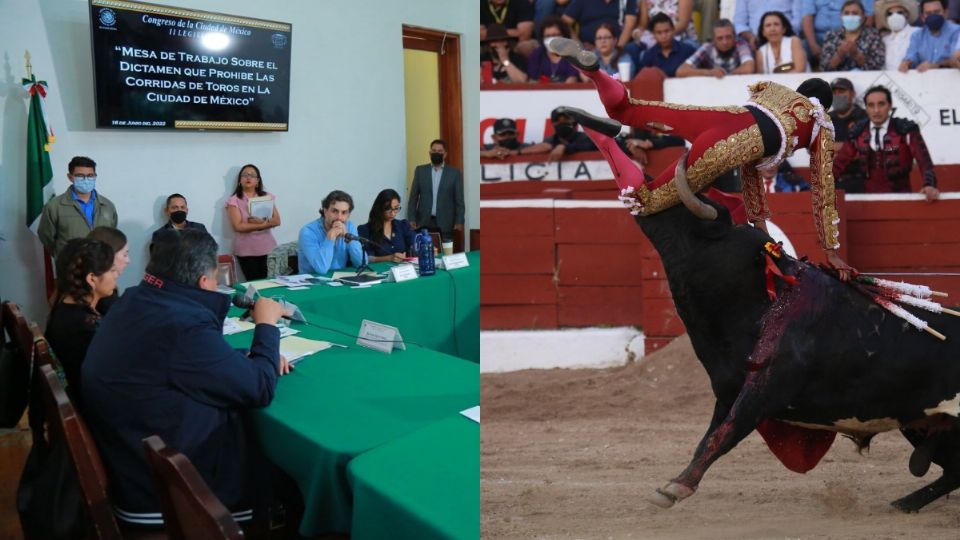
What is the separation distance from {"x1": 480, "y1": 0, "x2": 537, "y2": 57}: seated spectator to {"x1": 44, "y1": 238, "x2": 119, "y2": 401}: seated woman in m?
1.32

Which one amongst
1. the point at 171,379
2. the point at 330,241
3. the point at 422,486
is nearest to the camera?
the point at 422,486

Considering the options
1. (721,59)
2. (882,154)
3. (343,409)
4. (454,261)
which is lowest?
(343,409)

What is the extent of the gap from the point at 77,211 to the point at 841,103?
1.83 meters

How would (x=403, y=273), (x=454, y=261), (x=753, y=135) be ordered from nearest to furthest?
(x=753, y=135), (x=454, y=261), (x=403, y=273)

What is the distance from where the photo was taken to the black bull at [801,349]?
76 cm

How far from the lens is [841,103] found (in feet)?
2.59

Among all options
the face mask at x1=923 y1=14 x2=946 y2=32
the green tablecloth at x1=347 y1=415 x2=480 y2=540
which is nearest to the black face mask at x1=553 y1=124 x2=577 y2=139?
the face mask at x1=923 y1=14 x2=946 y2=32

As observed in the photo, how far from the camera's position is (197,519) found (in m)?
0.94

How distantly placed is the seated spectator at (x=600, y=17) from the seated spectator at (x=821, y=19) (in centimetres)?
18

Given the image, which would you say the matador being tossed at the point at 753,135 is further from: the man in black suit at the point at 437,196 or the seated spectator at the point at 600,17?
the man in black suit at the point at 437,196

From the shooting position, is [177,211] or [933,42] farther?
[177,211]

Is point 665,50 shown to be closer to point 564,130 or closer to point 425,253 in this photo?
point 564,130

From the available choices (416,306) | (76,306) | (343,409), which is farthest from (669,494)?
(416,306)

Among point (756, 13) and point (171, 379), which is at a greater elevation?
point (756, 13)
